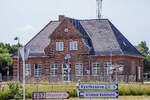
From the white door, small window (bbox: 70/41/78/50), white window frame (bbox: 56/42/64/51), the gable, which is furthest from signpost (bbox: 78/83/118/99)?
white window frame (bbox: 56/42/64/51)

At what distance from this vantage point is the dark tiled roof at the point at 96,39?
6088 cm

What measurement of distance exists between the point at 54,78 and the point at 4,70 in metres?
26.5

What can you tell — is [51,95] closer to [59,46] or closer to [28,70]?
[59,46]

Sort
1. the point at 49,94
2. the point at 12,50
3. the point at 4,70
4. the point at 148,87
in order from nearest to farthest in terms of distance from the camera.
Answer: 1. the point at 49,94
2. the point at 148,87
3. the point at 4,70
4. the point at 12,50

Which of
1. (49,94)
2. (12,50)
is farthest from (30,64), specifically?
(12,50)

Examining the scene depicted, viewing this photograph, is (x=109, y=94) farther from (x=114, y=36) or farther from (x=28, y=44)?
(x=28, y=44)

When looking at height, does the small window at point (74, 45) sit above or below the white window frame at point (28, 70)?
above

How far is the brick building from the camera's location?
60.3 metres

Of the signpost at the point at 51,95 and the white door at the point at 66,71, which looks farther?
the white door at the point at 66,71

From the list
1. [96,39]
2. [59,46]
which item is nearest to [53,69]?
[59,46]

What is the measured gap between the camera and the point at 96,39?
6334 centimetres

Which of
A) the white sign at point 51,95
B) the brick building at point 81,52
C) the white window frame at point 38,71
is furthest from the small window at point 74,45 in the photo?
the white sign at point 51,95

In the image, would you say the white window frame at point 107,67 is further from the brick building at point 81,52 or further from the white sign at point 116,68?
the white sign at point 116,68

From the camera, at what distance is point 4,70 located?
80688 millimetres
